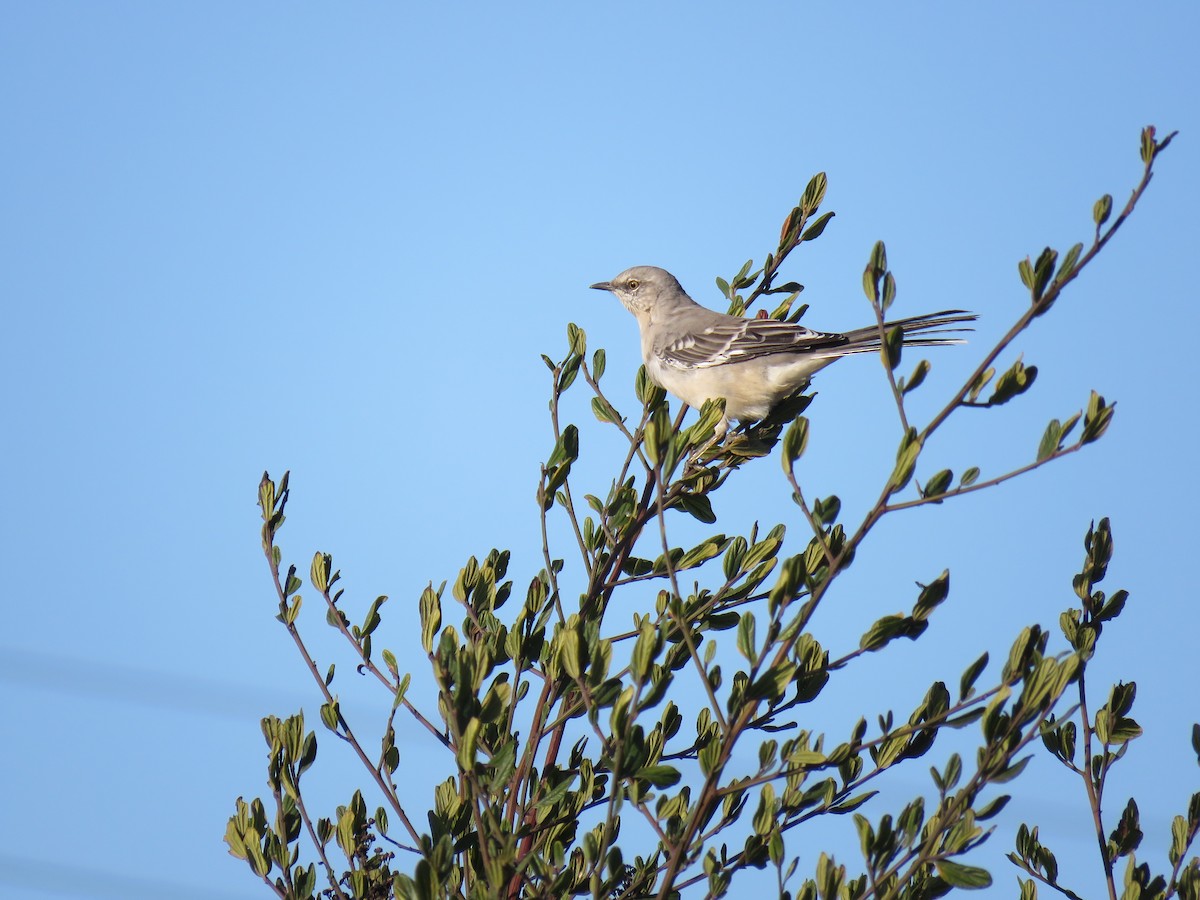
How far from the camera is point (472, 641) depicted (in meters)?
3.51

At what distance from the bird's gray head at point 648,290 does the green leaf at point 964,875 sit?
21.3ft

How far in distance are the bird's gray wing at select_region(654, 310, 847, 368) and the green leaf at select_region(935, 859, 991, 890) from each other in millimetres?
3307

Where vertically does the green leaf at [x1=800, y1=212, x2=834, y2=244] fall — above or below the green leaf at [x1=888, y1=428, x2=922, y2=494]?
above

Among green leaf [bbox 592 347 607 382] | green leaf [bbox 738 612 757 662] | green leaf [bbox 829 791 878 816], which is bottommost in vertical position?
green leaf [bbox 829 791 878 816]

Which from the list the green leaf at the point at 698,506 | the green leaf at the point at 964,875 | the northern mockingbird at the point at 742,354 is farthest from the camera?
the northern mockingbird at the point at 742,354

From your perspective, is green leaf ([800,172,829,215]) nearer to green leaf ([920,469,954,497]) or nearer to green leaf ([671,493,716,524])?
green leaf ([671,493,716,524])

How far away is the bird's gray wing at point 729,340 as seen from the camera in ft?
19.7

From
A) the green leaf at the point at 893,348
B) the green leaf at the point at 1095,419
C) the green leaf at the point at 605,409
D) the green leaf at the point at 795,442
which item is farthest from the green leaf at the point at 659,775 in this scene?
the green leaf at the point at 605,409

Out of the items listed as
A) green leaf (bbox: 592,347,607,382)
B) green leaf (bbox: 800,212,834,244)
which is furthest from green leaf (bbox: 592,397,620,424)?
green leaf (bbox: 800,212,834,244)

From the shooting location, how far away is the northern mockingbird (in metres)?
5.86

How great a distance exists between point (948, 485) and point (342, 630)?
2.00m

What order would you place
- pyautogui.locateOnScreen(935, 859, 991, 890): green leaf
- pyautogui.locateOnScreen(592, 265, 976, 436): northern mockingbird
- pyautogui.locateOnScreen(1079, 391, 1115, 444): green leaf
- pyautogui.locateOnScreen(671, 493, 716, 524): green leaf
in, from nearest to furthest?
pyautogui.locateOnScreen(935, 859, 991, 890): green leaf, pyautogui.locateOnScreen(1079, 391, 1115, 444): green leaf, pyautogui.locateOnScreen(671, 493, 716, 524): green leaf, pyautogui.locateOnScreen(592, 265, 976, 436): northern mockingbird

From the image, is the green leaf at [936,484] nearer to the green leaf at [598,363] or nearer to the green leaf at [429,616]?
the green leaf at [429,616]

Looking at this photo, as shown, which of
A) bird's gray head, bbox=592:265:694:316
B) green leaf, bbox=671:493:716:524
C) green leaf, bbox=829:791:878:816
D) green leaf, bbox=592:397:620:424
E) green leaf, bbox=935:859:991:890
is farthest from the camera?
bird's gray head, bbox=592:265:694:316
